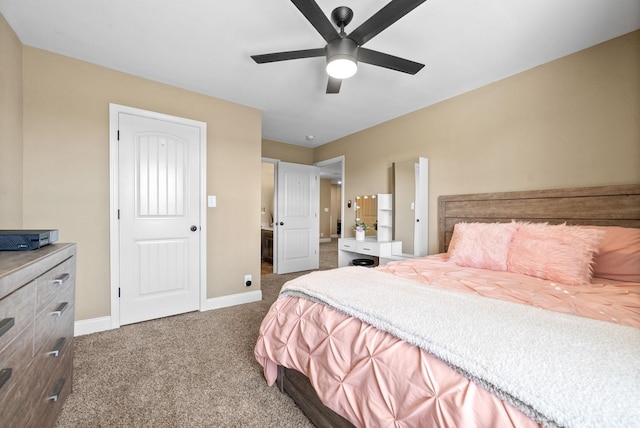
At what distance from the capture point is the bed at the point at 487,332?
0.64m

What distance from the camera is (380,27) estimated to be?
1.47m

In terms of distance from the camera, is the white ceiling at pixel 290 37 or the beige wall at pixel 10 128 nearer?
the white ceiling at pixel 290 37

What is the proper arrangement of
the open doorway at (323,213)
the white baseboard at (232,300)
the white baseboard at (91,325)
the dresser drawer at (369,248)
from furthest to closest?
1. the open doorway at (323,213)
2. the dresser drawer at (369,248)
3. the white baseboard at (232,300)
4. the white baseboard at (91,325)

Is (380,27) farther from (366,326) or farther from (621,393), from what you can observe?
(621,393)

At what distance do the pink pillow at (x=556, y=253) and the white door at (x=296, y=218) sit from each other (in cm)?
339

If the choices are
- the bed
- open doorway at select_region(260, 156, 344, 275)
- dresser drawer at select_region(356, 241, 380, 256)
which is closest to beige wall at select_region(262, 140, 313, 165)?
open doorway at select_region(260, 156, 344, 275)

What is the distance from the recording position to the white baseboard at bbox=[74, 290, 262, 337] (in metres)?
2.34

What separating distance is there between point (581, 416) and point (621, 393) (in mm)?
136

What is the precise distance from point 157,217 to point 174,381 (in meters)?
1.60

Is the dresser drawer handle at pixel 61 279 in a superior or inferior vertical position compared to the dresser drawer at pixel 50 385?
superior

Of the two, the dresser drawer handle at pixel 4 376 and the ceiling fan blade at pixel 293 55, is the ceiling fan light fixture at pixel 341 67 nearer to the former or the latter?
the ceiling fan blade at pixel 293 55

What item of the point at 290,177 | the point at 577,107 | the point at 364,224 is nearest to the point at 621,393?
the point at 577,107

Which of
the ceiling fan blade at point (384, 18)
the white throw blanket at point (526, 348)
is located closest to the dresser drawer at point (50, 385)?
the white throw blanket at point (526, 348)

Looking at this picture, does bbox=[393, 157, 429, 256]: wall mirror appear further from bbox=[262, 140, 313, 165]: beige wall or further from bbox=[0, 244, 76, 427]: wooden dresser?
bbox=[0, 244, 76, 427]: wooden dresser
